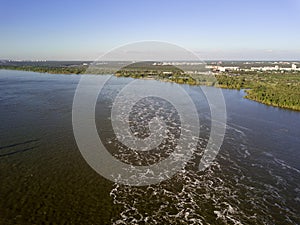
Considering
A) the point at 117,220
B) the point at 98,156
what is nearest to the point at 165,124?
the point at 98,156

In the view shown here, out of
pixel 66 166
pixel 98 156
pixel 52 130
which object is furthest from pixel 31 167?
pixel 52 130

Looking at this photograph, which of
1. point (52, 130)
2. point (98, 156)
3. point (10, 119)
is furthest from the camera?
point (10, 119)

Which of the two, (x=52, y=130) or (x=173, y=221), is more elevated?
(x=52, y=130)

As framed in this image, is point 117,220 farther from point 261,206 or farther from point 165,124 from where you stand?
point 165,124

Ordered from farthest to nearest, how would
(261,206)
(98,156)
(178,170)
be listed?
1. (98,156)
2. (178,170)
3. (261,206)

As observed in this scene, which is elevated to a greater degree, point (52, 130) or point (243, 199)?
point (52, 130)

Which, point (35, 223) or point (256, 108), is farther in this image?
point (256, 108)

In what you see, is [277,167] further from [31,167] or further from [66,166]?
[31,167]
